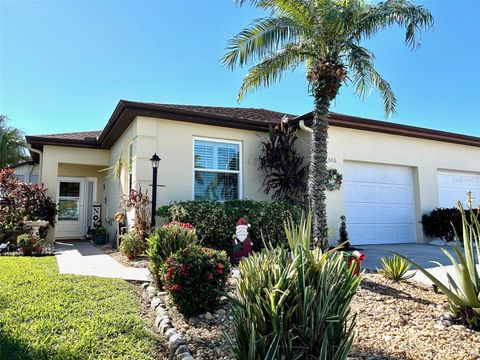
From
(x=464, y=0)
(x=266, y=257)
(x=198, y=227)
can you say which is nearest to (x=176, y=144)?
(x=198, y=227)

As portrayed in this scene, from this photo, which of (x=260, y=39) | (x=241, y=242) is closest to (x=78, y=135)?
(x=260, y=39)

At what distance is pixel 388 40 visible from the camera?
8070 millimetres

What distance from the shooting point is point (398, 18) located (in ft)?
22.2

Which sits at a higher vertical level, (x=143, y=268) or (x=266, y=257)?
(x=266, y=257)

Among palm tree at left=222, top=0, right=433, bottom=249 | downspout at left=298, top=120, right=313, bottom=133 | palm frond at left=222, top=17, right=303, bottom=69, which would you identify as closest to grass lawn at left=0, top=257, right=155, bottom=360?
palm tree at left=222, top=0, right=433, bottom=249

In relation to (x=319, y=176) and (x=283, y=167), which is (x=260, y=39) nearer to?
(x=319, y=176)

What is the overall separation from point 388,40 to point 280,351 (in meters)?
8.15

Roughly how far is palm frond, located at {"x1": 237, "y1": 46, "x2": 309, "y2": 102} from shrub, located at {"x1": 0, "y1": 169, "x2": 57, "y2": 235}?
809cm

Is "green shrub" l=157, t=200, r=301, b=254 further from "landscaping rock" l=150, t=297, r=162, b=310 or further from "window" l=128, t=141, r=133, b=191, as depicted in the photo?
"landscaping rock" l=150, t=297, r=162, b=310

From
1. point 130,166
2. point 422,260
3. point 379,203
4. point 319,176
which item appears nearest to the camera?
point 319,176

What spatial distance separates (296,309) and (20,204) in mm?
11584

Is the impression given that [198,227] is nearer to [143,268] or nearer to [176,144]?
[143,268]

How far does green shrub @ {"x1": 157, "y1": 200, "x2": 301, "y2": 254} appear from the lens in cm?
781

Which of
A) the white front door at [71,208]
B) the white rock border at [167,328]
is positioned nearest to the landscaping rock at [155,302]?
the white rock border at [167,328]
